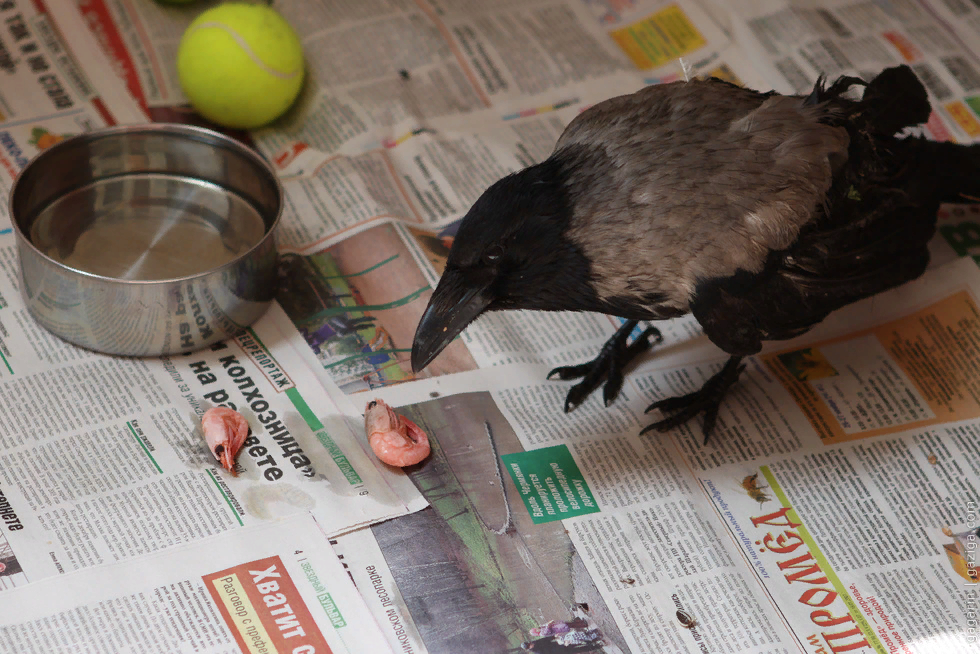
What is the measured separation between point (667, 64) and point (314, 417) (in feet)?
3.27

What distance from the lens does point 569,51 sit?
169cm

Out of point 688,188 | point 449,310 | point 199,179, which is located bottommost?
point 199,179

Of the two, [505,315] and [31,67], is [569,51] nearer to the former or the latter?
[505,315]

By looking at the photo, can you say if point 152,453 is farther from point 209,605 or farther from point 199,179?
point 199,179

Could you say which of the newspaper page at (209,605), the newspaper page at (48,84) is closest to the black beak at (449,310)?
the newspaper page at (209,605)

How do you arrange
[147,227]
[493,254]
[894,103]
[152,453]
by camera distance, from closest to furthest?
[493,254], [152,453], [894,103], [147,227]

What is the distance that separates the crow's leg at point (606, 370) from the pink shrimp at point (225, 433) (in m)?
0.44

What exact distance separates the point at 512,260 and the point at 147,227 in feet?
2.14

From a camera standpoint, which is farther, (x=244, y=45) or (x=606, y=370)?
(x=244, y=45)

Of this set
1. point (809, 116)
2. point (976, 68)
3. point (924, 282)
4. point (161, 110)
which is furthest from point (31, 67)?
point (976, 68)

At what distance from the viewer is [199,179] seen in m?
1.36

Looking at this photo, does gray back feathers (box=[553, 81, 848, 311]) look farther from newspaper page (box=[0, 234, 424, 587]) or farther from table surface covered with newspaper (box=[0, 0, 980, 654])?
newspaper page (box=[0, 234, 424, 587])

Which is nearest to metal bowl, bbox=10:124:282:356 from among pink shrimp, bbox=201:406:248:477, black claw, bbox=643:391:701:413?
pink shrimp, bbox=201:406:248:477

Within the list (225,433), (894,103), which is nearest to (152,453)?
(225,433)
